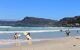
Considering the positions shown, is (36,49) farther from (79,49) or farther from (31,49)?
(79,49)

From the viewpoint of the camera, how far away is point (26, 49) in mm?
16891

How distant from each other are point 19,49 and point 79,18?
167 m

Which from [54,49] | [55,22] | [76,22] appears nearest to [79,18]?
[76,22]

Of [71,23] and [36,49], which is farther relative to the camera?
[71,23]

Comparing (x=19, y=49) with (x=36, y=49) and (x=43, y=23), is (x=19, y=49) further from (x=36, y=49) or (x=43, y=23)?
(x=43, y=23)

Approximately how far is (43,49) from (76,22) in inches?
6547

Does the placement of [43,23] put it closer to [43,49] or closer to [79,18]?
[79,18]

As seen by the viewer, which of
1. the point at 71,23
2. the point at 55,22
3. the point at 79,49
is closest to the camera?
the point at 79,49

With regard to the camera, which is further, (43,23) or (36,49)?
(43,23)

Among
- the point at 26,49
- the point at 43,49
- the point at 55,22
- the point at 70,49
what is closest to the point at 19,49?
the point at 26,49

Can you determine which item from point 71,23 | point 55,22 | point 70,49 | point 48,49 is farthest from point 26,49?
point 55,22

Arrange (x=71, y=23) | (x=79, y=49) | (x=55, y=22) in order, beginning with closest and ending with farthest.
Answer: (x=79, y=49) < (x=71, y=23) < (x=55, y=22)

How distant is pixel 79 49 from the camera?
646 inches

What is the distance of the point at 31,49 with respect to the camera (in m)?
16.9
